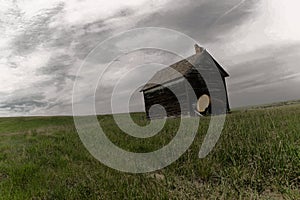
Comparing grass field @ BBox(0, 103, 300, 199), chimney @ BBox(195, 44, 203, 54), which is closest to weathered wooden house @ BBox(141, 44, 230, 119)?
chimney @ BBox(195, 44, 203, 54)

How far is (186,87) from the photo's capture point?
75.5 ft

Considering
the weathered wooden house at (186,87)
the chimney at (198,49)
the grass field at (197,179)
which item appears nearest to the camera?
the grass field at (197,179)

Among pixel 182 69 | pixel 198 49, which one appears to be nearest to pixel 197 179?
pixel 182 69

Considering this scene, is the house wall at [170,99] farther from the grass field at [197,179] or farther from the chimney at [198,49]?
the grass field at [197,179]

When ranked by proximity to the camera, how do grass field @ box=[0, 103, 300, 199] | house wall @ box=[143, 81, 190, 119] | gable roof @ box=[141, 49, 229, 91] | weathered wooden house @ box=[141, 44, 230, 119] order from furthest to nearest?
1. gable roof @ box=[141, 49, 229, 91]
2. house wall @ box=[143, 81, 190, 119]
3. weathered wooden house @ box=[141, 44, 230, 119]
4. grass field @ box=[0, 103, 300, 199]

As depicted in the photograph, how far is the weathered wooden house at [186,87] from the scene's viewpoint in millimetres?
22819

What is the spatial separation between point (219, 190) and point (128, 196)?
115 centimetres

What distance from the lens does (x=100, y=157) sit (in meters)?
7.05

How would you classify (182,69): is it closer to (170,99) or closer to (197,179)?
(170,99)

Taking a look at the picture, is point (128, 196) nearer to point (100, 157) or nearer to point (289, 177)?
point (289, 177)

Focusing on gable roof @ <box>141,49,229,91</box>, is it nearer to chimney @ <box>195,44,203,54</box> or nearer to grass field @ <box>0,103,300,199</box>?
chimney @ <box>195,44,203,54</box>

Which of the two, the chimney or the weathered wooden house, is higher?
the chimney

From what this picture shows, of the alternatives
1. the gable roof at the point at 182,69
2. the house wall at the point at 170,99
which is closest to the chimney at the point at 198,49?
the gable roof at the point at 182,69

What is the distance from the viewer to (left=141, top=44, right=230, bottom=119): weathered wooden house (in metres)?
22.8
